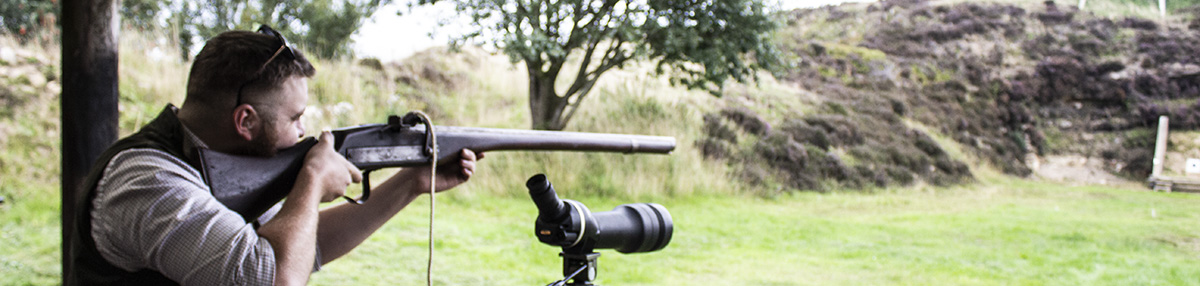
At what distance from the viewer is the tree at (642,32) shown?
17.0 ft

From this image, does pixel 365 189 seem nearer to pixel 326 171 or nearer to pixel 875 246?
pixel 326 171

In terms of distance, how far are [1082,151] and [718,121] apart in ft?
9.33

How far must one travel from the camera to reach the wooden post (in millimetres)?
2516

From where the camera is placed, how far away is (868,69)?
289 inches

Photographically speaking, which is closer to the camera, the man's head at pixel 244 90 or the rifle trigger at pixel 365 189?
the man's head at pixel 244 90

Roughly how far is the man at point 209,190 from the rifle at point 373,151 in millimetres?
29

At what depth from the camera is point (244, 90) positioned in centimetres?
118

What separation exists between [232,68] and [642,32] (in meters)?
4.27

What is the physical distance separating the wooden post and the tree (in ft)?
8.88

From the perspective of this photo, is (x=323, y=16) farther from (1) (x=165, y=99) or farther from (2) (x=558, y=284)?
(2) (x=558, y=284)

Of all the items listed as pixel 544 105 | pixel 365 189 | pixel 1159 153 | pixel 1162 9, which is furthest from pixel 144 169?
pixel 544 105

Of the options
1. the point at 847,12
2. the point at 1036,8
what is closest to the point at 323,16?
the point at 847,12

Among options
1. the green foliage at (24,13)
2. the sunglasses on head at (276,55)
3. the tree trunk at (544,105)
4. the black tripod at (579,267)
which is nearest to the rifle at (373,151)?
the sunglasses on head at (276,55)

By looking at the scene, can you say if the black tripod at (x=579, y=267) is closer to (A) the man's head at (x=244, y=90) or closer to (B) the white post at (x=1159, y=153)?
(A) the man's head at (x=244, y=90)
